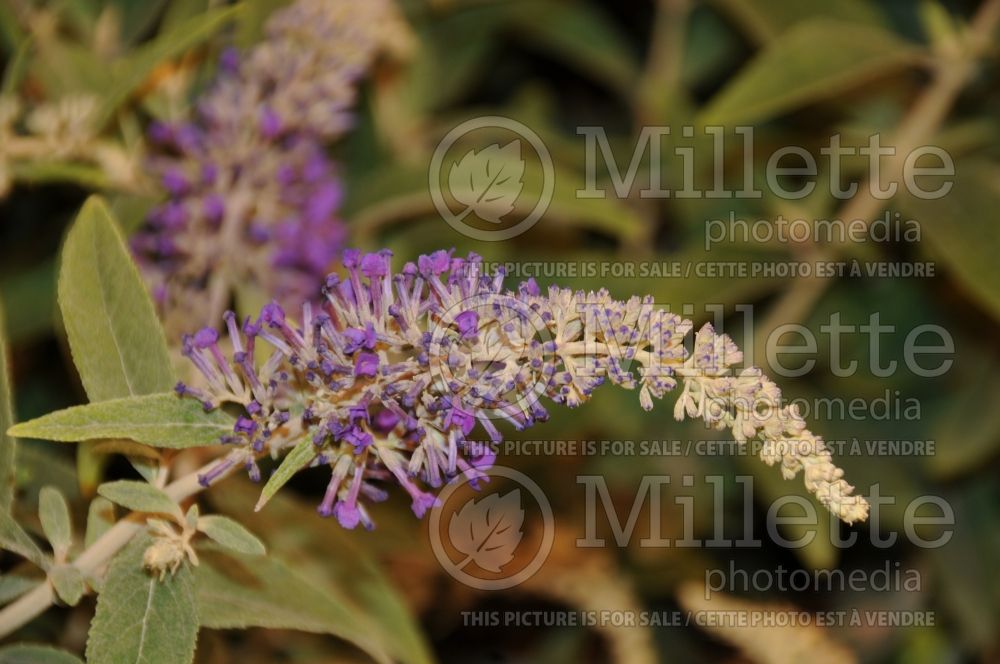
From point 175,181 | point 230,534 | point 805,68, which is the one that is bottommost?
point 230,534

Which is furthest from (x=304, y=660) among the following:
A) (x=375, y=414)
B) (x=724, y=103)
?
(x=724, y=103)

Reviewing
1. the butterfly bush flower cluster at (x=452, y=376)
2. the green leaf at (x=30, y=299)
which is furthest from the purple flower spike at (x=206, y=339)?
the green leaf at (x=30, y=299)

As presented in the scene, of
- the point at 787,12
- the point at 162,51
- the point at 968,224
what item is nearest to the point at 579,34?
the point at 787,12

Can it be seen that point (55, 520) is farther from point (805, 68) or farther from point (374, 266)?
point (805, 68)

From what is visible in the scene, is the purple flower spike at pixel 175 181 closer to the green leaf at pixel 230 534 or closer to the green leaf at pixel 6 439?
the green leaf at pixel 6 439

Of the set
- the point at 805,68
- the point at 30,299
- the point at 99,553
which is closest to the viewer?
the point at 99,553

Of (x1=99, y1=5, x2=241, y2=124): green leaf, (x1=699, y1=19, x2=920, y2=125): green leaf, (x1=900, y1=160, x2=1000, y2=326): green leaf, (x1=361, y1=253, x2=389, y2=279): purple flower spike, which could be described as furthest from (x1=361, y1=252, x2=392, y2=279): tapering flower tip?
(x1=900, y1=160, x2=1000, y2=326): green leaf
